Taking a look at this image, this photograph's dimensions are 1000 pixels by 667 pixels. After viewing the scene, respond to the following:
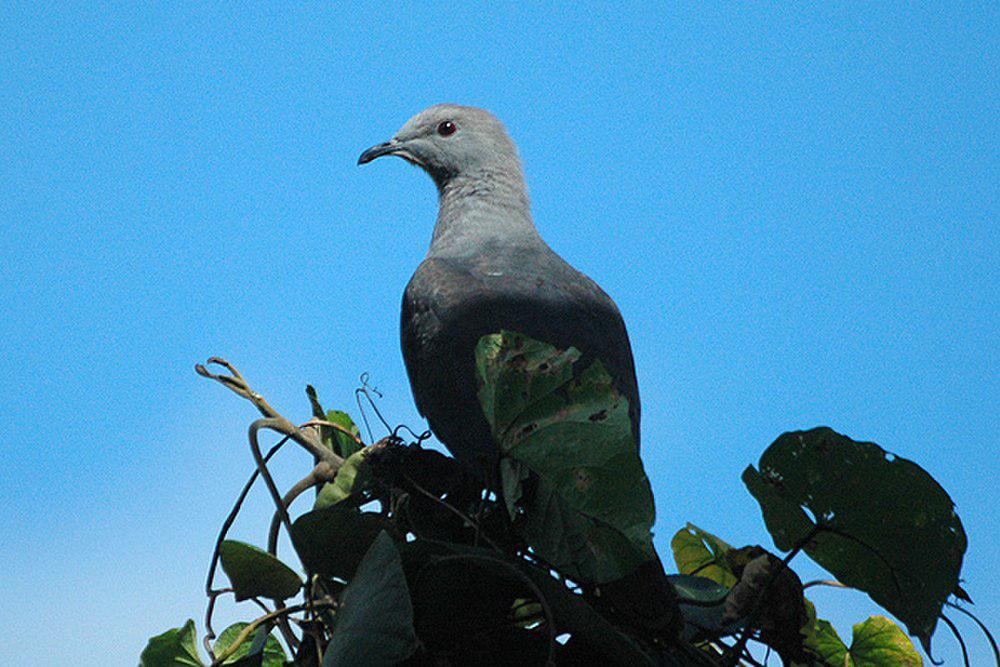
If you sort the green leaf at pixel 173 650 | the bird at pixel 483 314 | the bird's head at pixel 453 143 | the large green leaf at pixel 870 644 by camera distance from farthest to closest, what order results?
the bird's head at pixel 453 143 < the bird at pixel 483 314 < the large green leaf at pixel 870 644 < the green leaf at pixel 173 650

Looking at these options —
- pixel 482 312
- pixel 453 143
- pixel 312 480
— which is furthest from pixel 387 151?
pixel 312 480

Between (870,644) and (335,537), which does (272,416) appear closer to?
(335,537)

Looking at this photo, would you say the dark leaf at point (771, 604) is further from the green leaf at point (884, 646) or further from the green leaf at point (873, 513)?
the green leaf at point (884, 646)

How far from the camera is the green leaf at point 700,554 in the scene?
2098 mm

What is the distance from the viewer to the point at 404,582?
1.43m

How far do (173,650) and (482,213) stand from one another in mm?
2002

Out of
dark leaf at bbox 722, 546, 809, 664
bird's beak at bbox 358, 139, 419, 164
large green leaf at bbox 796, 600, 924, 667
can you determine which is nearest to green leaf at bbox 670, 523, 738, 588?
large green leaf at bbox 796, 600, 924, 667

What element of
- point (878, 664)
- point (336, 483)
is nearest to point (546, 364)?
point (336, 483)

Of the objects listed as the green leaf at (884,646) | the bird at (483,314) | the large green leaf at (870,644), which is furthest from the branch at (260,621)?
the green leaf at (884,646)

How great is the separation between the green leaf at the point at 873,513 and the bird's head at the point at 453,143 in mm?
2285

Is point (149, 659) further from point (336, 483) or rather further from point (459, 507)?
point (459, 507)

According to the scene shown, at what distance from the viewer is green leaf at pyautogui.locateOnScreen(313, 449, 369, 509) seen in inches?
70.0

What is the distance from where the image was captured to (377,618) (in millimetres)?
1432

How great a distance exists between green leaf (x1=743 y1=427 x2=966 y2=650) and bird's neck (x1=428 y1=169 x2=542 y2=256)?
5.26 ft
